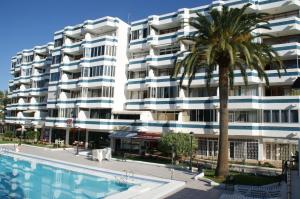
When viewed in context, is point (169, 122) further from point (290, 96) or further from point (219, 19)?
point (219, 19)

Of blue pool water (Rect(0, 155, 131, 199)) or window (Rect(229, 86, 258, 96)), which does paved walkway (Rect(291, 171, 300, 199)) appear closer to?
blue pool water (Rect(0, 155, 131, 199))

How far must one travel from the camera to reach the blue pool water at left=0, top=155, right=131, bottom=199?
23.3 m

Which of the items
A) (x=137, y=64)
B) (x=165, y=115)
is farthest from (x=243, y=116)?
(x=137, y=64)

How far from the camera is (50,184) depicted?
1046 inches

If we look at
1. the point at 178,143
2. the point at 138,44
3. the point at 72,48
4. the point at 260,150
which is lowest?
the point at 260,150

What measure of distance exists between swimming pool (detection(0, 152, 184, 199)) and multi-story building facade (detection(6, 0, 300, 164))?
1251 cm

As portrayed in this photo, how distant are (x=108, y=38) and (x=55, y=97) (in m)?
17.3

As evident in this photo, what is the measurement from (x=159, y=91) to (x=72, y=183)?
21.9 m

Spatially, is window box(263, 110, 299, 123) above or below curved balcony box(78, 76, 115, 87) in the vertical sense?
below

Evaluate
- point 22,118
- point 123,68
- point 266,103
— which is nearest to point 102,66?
point 123,68

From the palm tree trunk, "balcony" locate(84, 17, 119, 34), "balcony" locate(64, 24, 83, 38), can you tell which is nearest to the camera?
the palm tree trunk

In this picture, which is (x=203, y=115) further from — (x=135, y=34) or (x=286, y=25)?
(x=135, y=34)

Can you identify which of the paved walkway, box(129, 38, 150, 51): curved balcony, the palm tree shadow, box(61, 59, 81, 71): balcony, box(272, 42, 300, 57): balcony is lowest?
the palm tree shadow

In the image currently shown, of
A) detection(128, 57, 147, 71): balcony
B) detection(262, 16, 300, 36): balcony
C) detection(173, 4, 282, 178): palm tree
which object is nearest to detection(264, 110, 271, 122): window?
detection(262, 16, 300, 36): balcony
